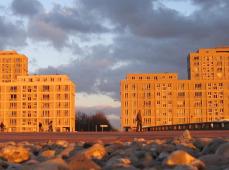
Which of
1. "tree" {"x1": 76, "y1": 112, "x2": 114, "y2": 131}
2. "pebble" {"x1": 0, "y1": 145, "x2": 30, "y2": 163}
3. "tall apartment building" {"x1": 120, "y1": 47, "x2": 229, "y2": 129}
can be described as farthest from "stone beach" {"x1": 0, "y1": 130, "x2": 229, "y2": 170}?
"tall apartment building" {"x1": 120, "y1": 47, "x2": 229, "y2": 129}

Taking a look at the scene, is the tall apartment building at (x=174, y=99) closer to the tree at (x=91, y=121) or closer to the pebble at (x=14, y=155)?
the tree at (x=91, y=121)

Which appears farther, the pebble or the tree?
the tree

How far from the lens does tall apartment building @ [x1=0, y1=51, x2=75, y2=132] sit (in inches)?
6156

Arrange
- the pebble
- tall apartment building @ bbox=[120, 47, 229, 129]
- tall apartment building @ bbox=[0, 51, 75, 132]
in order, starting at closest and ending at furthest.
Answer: the pebble < tall apartment building @ bbox=[0, 51, 75, 132] < tall apartment building @ bbox=[120, 47, 229, 129]

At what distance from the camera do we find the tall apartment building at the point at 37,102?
15638cm

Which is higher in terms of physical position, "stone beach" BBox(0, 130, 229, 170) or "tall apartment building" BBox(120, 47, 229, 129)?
"tall apartment building" BBox(120, 47, 229, 129)

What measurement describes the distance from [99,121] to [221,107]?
49721 mm

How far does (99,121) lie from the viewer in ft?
527

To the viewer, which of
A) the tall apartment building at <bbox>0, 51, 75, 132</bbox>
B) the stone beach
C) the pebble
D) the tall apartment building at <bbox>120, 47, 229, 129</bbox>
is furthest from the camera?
the tall apartment building at <bbox>120, 47, 229, 129</bbox>

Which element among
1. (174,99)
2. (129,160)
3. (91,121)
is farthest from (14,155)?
(174,99)

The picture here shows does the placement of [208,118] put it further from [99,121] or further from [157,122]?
[99,121]

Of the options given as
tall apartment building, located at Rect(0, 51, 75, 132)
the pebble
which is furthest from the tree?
the pebble

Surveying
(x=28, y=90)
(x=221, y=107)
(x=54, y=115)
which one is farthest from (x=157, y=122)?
(x=28, y=90)

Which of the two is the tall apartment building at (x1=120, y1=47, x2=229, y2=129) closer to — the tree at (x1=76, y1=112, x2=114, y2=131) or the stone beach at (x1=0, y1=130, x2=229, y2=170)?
the tree at (x1=76, y1=112, x2=114, y2=131)
